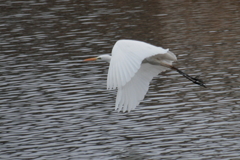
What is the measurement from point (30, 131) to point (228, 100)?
3.46 metres

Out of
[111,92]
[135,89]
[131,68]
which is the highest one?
[131,68]

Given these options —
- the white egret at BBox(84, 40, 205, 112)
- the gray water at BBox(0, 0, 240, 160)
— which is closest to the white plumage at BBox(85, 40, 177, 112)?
the white egret at BBox(84, 40, 205, 112)

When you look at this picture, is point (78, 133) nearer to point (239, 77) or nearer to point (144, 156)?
point (144, 156)

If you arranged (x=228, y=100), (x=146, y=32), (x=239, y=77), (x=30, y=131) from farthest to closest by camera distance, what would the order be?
(x=146, y=32) < (x=239, y=77) < (x=228, y=100) < (x=30, y=131)

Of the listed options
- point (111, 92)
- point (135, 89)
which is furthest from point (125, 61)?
point (111, 92)

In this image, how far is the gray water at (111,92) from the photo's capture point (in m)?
9.52

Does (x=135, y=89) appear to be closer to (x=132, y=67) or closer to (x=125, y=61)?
(x=125, y=61)

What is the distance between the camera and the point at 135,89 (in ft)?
26.9

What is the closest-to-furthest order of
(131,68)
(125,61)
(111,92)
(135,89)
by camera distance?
1. (131,68)
2. (125,61)
3. (135,89)
4. (111,92)

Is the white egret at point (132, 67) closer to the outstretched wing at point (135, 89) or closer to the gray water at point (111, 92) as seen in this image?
the outstretched wing at point (135, 89)

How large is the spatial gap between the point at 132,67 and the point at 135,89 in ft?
5.30

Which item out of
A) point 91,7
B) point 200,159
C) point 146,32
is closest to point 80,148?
point 200,159

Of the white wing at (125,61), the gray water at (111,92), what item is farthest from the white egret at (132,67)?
the gray water at (111,92)

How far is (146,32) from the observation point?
17391 millimetres
